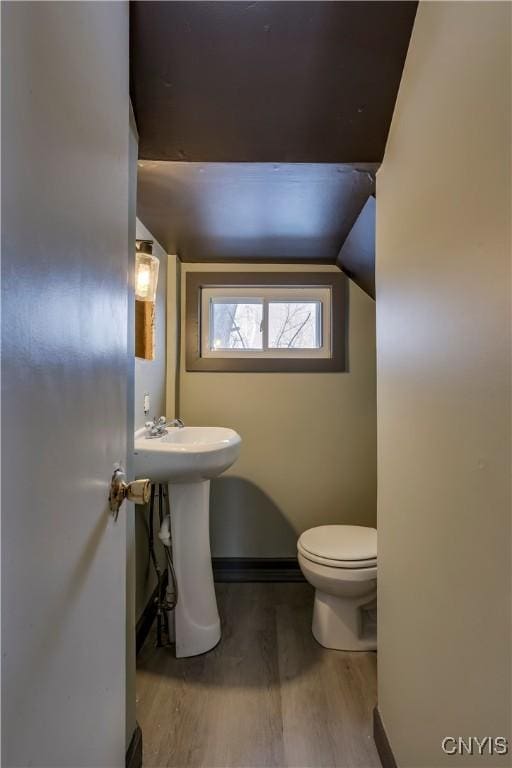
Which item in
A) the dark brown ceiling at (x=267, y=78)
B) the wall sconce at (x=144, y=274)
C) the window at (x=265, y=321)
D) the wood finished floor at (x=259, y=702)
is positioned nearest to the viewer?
the dark brown ceiling at (x=267, y=78)

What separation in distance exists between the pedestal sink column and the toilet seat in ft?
1.51

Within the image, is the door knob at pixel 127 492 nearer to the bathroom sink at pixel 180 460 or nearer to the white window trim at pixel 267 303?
the bathroom sink at pixel 180 460

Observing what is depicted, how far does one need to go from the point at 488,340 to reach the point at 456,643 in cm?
56

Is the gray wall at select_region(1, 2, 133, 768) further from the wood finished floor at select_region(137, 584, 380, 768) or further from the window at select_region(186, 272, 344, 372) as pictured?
the window at select_region(186, 272, 344, 372)

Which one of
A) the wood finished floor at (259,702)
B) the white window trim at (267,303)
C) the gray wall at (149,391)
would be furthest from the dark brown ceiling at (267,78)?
the wood finished floor at (259,702)

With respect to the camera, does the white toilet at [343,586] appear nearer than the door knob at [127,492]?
No

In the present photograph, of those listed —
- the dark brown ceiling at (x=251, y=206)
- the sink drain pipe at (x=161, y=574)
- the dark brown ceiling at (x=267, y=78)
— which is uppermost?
the dark brown ceiling at (x=267, y=78)

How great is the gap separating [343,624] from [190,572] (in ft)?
2.30

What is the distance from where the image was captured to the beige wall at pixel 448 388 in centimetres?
58

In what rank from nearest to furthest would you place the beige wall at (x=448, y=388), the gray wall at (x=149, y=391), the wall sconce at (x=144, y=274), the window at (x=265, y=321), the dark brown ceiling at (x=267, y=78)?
the beige wall at (x=448, y=388) < the dark brown ceiling at (x=267, y=78) < the wall sconce at (x=144, y=274) < the gray wall at (x=149, y=391) < the window at (x=265, y=321)

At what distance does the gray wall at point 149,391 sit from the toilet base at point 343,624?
0.78 m

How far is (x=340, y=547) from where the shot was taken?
162 cm

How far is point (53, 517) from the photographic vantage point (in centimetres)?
46

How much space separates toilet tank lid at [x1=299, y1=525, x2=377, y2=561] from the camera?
1.54 meters
